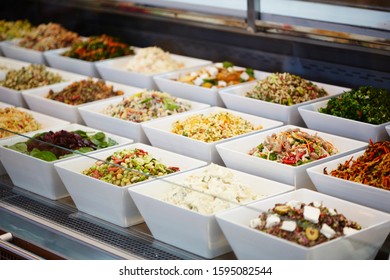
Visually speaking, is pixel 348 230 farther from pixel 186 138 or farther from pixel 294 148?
pixel 186 138

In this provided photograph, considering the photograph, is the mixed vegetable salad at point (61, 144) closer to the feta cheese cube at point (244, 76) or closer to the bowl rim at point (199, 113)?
the bowl rim at point (199, 113)

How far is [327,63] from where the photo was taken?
385 cm

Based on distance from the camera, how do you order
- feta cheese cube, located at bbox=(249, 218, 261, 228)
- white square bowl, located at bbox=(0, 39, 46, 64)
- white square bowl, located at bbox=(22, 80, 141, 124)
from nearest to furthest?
1. feta cheese cube, located at bbox=(249, 218, 261, 228)
2. white square bowl, located at bbox=(22, 80, 141, 124)
3. white square bowl, located at bbox=(0, 39, 46, 64)

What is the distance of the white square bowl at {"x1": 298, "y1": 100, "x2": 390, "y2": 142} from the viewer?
10.3 feet

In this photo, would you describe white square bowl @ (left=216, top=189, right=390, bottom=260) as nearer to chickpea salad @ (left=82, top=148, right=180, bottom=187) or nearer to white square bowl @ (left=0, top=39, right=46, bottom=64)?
chickpea salad @ (left=82, top=148, right=180, bottom=187)

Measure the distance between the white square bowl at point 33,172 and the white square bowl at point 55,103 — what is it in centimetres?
46

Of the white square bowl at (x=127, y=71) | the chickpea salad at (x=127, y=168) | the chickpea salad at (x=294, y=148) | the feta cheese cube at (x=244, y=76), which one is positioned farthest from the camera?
the white square bowl at (x=127, y=71)

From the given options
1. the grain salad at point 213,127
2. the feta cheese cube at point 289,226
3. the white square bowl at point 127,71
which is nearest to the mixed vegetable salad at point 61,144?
the grain salad at point 213,127

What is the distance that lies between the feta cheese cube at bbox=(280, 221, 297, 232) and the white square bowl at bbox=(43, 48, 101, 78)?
2382 millimetres

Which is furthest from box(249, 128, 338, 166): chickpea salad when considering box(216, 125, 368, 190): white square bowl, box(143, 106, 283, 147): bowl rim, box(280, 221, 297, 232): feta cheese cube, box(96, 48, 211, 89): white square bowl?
box(96, 48, 211, 89): white square bowl

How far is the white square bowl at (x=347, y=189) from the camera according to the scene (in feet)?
8.50

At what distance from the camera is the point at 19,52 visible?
189 inches
